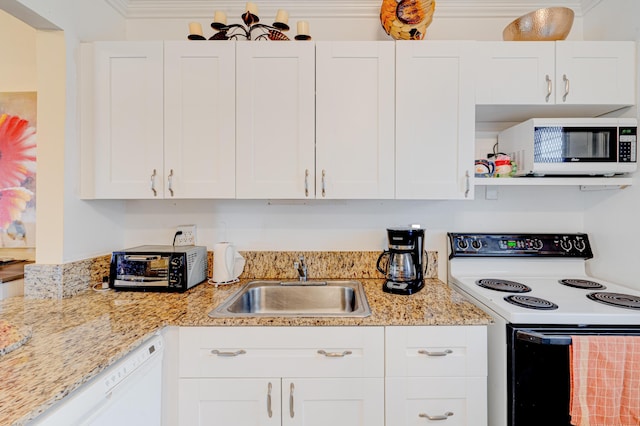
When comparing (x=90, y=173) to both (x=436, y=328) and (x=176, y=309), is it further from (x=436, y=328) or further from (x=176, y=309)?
(x=436, y=328)

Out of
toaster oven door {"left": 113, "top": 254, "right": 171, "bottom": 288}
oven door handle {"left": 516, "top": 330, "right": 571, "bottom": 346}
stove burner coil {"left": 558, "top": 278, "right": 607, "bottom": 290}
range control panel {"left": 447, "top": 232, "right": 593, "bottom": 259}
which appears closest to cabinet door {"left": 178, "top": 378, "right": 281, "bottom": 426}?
toaster oven door {"left": 113, "top": 254, "right": 171, "bottom": 288}

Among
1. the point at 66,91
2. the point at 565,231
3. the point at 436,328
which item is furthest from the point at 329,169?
the point at 565,231

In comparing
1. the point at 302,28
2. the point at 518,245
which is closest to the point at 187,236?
the point at 302,28

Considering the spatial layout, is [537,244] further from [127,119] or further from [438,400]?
[127,119]

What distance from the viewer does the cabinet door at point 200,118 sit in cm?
158

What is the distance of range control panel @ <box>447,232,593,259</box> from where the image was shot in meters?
1.82

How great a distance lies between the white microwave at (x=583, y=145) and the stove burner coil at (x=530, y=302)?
26.1 inches

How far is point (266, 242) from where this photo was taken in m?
1.94

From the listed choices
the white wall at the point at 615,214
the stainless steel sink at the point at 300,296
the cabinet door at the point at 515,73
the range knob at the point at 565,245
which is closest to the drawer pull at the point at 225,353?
the stainless steel sink at the point at 300,296

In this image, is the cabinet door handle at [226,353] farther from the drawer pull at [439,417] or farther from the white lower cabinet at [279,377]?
the drawer pull at [439,417]

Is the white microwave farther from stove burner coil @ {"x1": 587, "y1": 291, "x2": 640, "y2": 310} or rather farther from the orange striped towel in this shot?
the orange striped towel

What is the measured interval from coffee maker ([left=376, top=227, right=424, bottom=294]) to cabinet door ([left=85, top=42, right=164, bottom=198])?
51.1 inches

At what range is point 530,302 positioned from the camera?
52.6 inches

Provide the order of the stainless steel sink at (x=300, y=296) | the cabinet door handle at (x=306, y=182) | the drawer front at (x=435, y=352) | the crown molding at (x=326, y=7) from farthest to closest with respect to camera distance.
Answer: the crown molding at (x=326, y=7) < the stainless steel sink at (x=300, y=296) < the cabinet door handle at (x=306, y=182) < the drawer front at (x=435, y=352)
